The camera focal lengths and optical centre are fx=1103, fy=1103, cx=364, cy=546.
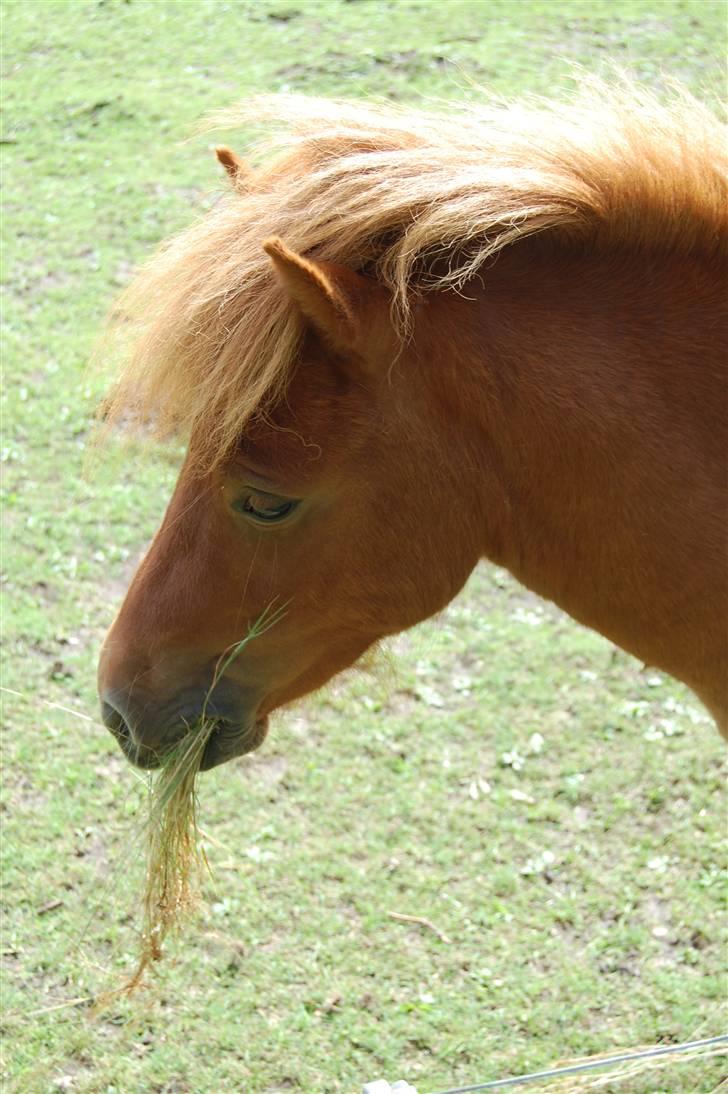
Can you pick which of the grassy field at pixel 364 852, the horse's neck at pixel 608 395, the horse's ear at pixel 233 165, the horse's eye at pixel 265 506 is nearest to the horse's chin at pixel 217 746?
the grassy field at pixel 364 852

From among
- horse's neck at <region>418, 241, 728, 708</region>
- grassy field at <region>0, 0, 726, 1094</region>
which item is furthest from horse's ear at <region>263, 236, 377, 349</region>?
grassy field at <region>0, 0, 726, 1094</region>

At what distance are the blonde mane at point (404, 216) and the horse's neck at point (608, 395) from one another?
0.23 ft

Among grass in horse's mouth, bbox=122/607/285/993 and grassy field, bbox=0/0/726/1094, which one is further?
grassy field, bbox=0/0/726/1094

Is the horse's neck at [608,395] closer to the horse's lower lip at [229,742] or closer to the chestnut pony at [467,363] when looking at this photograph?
the chestnut pony at [467,363]

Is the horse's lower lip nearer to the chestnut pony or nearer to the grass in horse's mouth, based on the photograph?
the grass in horse's mouth

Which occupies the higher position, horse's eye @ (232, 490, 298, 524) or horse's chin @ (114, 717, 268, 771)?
horse's eye @ (232, 490, 298, 524)

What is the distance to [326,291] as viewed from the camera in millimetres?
1814

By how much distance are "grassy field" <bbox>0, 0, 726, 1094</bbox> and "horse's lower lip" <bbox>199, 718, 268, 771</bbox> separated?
31 centimetres

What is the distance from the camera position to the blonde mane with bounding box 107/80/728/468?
1906 mm

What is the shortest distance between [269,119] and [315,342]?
1.89 feet

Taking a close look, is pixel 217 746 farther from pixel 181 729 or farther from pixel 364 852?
pixel 364 852

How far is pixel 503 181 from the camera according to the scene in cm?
191

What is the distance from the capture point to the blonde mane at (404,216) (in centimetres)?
191

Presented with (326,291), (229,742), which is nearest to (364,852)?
(229,742)
